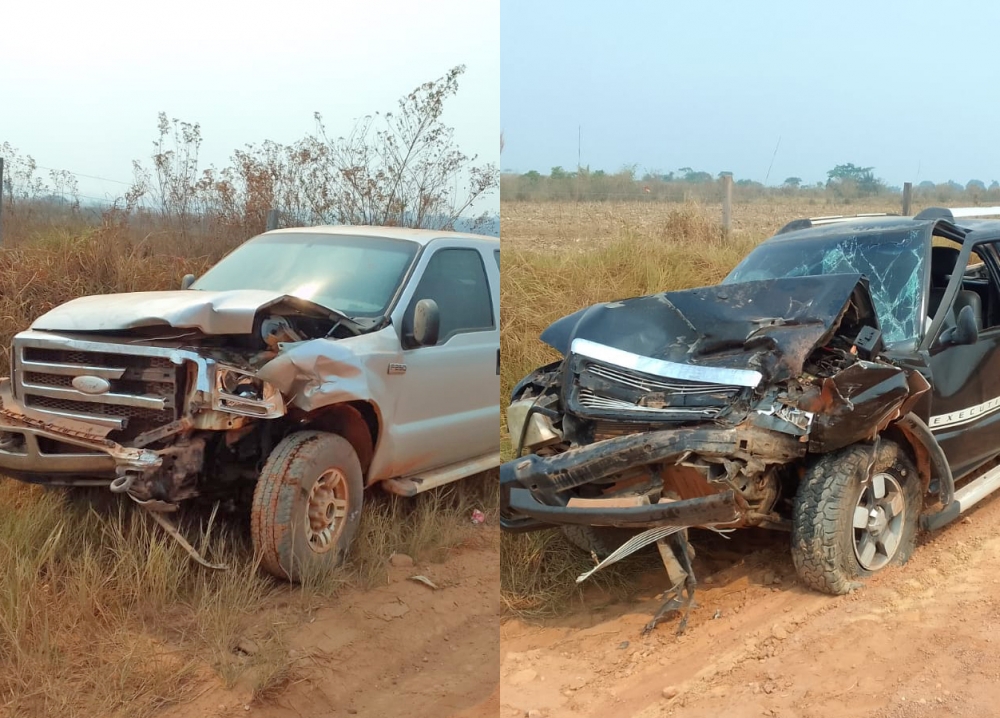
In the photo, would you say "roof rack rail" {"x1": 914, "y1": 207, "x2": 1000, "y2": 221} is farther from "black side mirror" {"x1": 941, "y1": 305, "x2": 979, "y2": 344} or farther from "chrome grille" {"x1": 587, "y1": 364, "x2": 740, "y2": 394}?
"chrome grille" {"x1": 587, "y1": 364, "x2": 740, "y2": 394}

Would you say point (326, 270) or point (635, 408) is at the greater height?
point (326, 270)

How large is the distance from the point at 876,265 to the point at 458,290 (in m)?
2.30

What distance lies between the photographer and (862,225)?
5.09 metres

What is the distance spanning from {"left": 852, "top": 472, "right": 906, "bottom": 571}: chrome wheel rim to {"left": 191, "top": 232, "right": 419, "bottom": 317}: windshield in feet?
8.16

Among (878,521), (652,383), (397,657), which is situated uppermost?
(652,383)

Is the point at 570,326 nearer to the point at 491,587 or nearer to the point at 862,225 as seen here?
the point at 491,587

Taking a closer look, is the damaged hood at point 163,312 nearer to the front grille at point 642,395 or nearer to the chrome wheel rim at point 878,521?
the front grille at point 642,395

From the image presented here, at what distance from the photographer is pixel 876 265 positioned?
4719 millimetres

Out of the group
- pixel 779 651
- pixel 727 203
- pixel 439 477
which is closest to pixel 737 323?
pixel 779 651

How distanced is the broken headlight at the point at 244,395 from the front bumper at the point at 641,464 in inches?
43.2

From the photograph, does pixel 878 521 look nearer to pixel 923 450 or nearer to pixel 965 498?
pixel 923 450

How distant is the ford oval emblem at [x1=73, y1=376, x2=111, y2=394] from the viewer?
367cm

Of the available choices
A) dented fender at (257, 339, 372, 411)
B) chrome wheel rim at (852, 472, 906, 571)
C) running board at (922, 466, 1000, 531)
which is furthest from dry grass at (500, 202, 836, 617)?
running board at (922, 466, 1000, 531)

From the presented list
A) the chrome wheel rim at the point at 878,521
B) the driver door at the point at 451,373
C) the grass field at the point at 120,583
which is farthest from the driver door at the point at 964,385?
the grass field at the point at 120,583
